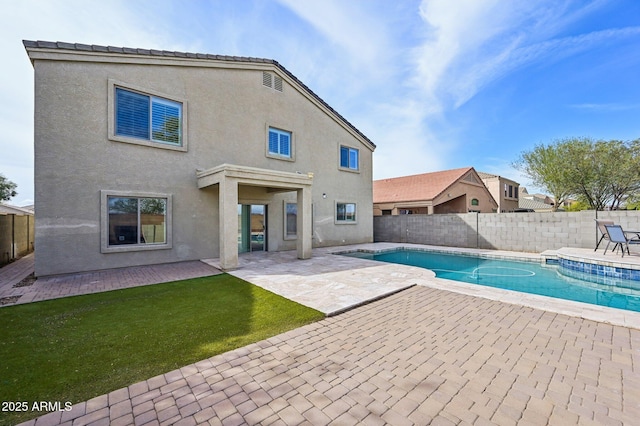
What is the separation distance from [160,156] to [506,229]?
60.3 ft

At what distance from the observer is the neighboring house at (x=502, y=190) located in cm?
3622

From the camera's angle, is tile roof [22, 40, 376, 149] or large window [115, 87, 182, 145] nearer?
tile roof [22, 40, 376, 149]

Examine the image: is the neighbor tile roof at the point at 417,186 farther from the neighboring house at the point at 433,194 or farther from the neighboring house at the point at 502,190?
the neighboring house at the point at 502,190

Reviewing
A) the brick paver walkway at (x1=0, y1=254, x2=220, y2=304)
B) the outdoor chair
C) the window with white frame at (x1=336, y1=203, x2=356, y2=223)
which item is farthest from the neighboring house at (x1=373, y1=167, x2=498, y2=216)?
the brick paver walkway at (x1=0, y1=254, x2=220, y2=304)

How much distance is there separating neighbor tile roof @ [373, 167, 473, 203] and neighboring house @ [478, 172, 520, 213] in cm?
1020

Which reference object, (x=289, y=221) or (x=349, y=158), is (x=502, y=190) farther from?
(x=289, y=221)

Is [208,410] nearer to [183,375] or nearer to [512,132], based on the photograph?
[183,375]

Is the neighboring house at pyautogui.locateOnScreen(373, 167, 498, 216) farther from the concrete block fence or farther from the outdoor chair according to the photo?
the outdoor chair

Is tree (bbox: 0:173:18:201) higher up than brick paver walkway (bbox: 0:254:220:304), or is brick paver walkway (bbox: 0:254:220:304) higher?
tree (bbox: 0:173:18:201)

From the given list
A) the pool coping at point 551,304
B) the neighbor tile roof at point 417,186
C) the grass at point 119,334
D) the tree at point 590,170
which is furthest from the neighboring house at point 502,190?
the grass at point 119,334

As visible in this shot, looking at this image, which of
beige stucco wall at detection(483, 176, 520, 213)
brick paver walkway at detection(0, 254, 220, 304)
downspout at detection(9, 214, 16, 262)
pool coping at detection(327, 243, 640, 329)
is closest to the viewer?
pool coping at detection(327, 243, 640, 329)

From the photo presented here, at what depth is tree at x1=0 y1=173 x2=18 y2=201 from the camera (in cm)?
3253

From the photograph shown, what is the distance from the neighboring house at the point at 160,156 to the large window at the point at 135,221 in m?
0.04

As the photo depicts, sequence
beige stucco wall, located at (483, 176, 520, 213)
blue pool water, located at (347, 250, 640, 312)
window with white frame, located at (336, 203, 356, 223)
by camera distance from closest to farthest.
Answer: blue pool water, located at (347, 250, 640, 312) < window with white frame, located at (336, 203, 356, 223) < beige stucco wall, located at (483, 176, 520, 213)
